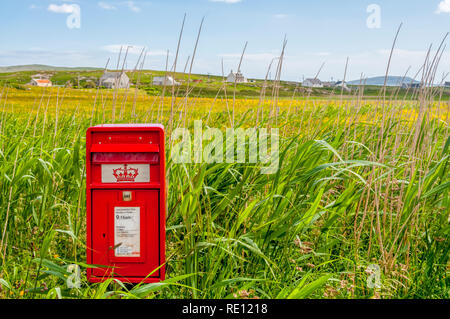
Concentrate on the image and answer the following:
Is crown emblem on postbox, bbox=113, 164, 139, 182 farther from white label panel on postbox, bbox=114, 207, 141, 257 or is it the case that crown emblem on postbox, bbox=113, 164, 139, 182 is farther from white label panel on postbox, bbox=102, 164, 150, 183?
white label panel on postbox, bbox=114, 207, 141, 257

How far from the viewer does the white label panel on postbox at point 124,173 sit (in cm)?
207

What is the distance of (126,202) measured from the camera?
208cm

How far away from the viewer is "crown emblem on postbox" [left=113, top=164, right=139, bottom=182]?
2.07 meters

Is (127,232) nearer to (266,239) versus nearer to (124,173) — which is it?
(124,173)

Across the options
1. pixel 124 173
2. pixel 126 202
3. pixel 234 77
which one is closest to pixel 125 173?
pixel 124 173

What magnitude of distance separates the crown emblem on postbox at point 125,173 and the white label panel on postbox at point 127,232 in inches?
6.3

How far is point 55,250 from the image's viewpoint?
2.57 metres

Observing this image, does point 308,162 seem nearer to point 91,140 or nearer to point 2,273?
point 91,140

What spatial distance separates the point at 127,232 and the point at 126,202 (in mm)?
167

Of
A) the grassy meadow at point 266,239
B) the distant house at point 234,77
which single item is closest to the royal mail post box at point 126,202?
the grassy meadow at point 266,239

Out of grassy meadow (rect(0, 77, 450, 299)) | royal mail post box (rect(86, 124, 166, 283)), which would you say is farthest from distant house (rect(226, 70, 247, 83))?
royal mail post box (rect(86, 124, 166, 283))

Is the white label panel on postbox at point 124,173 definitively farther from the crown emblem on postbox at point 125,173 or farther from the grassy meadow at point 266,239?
the grassy meadow at point 266,239

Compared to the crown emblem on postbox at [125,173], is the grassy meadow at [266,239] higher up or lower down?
lower down
